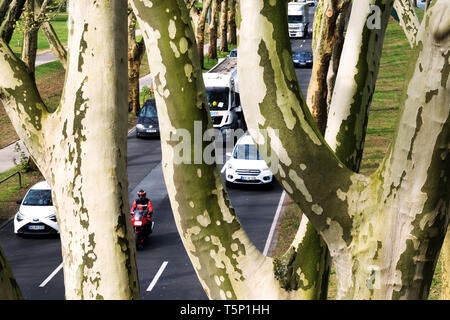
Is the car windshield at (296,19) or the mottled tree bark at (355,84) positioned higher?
the mottled tree bark at (355,84)

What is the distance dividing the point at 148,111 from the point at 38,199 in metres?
11.4

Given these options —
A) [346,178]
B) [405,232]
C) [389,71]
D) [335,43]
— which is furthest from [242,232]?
[389,71]

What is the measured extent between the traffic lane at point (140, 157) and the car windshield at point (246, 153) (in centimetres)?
329

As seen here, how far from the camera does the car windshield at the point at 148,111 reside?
29.6 meters

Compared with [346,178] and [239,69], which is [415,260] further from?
[239,69]

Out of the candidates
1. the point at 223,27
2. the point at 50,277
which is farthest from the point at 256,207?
the point at 223,27

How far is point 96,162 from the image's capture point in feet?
14.9

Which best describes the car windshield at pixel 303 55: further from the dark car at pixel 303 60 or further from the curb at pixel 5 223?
the curb at pixel 5 223

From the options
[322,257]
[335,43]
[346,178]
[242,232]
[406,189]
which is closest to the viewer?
[406,189]

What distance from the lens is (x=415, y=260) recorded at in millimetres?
3912

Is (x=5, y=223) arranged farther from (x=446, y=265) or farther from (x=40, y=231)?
(x=446, y=265)

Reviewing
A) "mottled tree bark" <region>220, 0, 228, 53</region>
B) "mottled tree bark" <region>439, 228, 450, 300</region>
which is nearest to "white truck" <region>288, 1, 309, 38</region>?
"mottled tree bark" <region>220, 0, 228, 53</region>

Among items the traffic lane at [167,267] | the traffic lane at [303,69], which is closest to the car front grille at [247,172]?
the traffic lane at [167,267]
